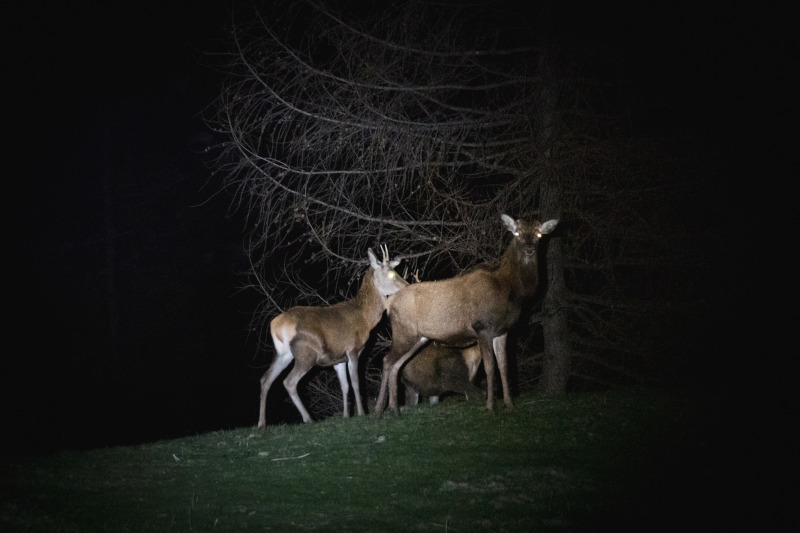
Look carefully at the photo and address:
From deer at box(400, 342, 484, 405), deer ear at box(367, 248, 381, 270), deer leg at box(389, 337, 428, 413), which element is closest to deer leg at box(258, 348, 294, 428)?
deer leg at box(389, 337, 428, 413)

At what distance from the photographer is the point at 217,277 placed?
32188 millimetres

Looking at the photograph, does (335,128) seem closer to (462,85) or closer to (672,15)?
(462,85)

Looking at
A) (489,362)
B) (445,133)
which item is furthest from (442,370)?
(445,133)

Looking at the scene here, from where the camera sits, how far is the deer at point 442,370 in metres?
13.2

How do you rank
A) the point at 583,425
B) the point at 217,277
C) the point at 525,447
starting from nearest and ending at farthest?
the point at 525,447, the point at 583,425, the point at 217,277

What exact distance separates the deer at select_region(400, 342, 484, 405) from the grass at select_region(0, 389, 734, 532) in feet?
9.05

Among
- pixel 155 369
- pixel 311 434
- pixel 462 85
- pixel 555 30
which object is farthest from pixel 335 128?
pixel 155 369

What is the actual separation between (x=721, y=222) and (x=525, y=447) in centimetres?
538

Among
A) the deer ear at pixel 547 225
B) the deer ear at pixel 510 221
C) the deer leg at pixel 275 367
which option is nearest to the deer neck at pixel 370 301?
the deer leg at pixel 275 367

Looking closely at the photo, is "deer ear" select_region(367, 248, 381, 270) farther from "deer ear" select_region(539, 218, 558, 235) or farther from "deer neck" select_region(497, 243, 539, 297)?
"deer ear" select_region(539, 218, 558, 235)

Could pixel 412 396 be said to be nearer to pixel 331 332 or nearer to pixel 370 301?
pixel 370 301

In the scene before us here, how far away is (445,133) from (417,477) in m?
6.32

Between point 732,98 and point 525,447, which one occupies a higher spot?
point 732,98

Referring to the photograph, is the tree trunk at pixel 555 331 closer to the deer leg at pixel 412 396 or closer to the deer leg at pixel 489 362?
the deer leg at pixel 412 396
